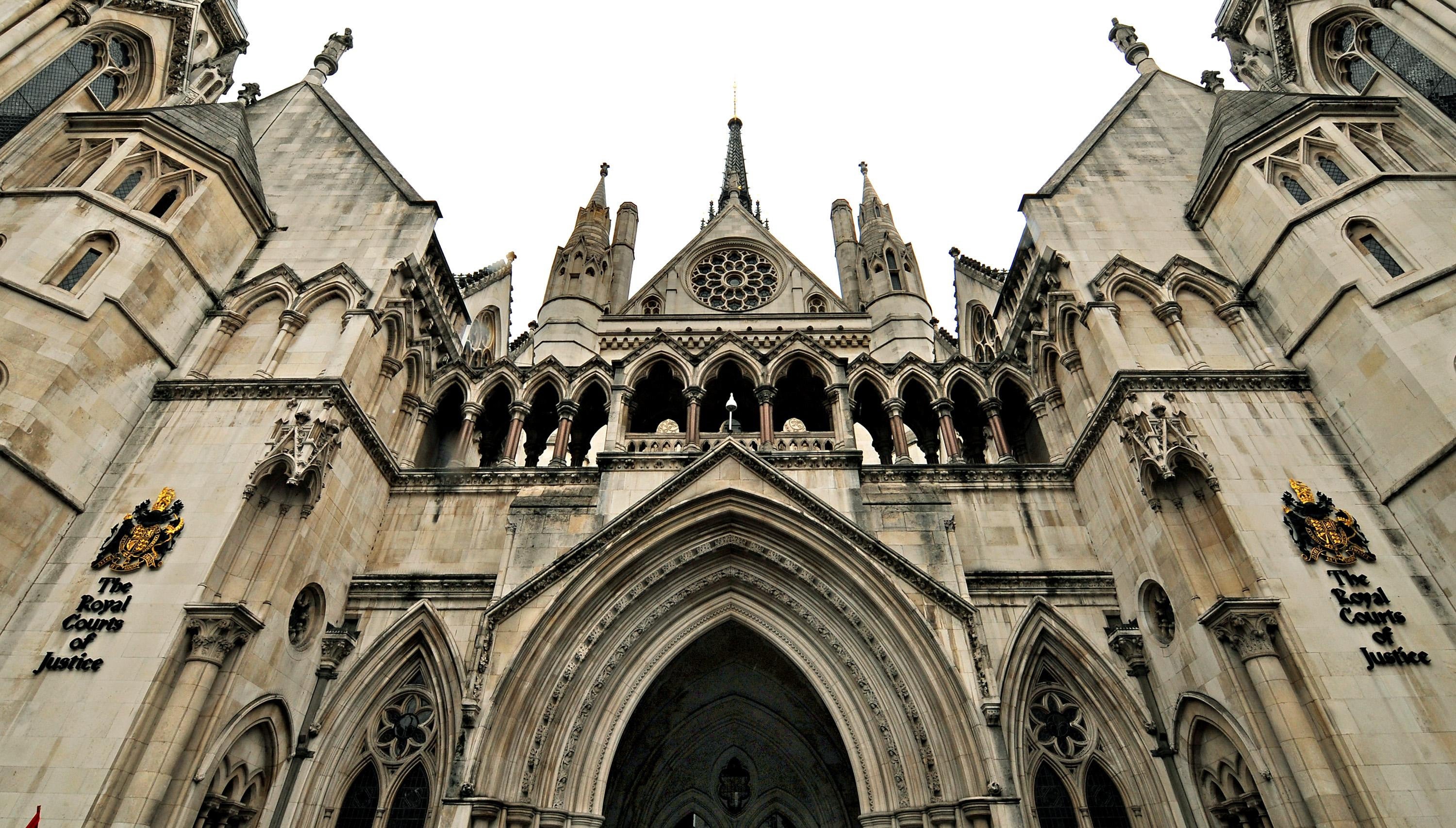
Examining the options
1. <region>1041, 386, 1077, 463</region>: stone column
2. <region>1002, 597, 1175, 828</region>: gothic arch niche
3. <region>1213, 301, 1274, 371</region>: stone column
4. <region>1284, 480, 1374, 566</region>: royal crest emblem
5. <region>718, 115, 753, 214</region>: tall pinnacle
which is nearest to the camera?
<region>1284, 480, 1374, 566</region>: royal crest emblem

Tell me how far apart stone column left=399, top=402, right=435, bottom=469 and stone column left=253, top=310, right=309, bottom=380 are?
9.16ft

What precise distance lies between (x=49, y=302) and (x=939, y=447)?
15.6 m

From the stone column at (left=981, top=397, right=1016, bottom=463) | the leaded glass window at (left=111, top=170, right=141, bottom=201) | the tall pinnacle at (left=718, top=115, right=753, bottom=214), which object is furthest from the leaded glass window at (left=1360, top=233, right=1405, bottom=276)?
the tall pinnacle at (left=718, top=115, right=753, bottom=214)

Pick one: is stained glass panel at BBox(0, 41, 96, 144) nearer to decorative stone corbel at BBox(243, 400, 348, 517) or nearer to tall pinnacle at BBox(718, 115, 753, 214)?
decorative stone corbel at BBox(243, 400, 348, 517)

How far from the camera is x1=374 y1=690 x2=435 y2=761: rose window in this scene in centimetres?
1146

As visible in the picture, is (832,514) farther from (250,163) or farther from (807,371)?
(250,163)

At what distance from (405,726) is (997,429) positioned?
12.1 metres

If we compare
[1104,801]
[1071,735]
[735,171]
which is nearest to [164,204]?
[1071,735]

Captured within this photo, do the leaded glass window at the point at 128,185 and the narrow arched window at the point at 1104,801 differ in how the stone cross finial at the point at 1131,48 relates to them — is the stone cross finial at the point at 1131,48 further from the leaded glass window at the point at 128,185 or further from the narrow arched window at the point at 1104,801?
the leaded glass window at the point at 128,185

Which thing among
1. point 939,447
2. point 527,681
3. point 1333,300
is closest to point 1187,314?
point 1333,300

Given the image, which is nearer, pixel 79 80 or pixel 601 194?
pixel 79 80

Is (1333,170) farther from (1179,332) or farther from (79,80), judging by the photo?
(79,80)

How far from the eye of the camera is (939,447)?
1570 centimetres

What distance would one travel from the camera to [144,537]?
34.0 feet
